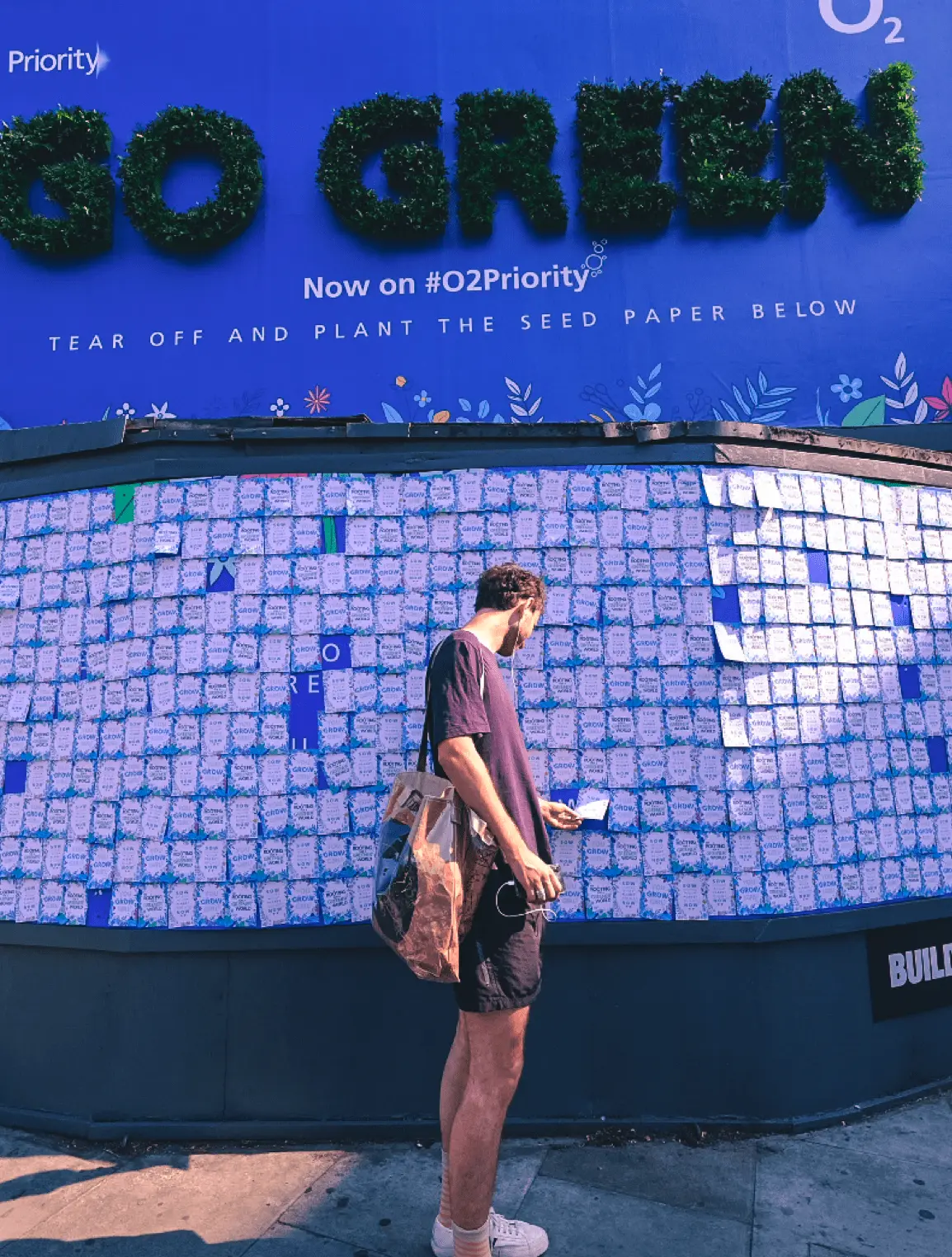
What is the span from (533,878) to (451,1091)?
845 millimetres

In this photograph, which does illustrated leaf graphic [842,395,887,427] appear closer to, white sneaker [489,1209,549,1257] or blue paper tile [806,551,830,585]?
blue paper tile [806,551,830,585]

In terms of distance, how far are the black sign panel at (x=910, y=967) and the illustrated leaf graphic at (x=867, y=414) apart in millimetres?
3460

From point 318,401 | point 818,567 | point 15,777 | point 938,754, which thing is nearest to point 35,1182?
point 15,777

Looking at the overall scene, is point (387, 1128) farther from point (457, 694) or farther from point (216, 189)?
point (216, 189)

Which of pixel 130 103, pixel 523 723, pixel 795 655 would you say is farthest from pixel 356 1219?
pixel 130 103

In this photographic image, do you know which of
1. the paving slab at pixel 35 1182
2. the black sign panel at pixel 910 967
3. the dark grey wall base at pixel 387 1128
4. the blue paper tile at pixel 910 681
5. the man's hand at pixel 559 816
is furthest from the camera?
the blue paper tile at pixel 910 681

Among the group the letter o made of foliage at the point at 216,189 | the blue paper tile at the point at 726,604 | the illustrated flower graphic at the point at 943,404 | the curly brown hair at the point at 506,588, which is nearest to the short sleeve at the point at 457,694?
the curly brown hair at the point at 506,588

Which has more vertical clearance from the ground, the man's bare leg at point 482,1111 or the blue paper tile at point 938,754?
the blue paper tile at point 938,754

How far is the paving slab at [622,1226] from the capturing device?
9.25ft

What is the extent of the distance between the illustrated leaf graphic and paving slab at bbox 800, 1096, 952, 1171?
422 cm

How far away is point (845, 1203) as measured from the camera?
3.08 m

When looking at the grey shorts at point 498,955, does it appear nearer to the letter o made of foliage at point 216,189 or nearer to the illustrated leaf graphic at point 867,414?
the illustrated leaf graphic at point 867,414

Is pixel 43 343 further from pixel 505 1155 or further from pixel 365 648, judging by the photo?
pixel 505 1155

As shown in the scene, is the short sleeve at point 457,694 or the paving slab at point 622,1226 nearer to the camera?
the short sleeve at point 457,694
